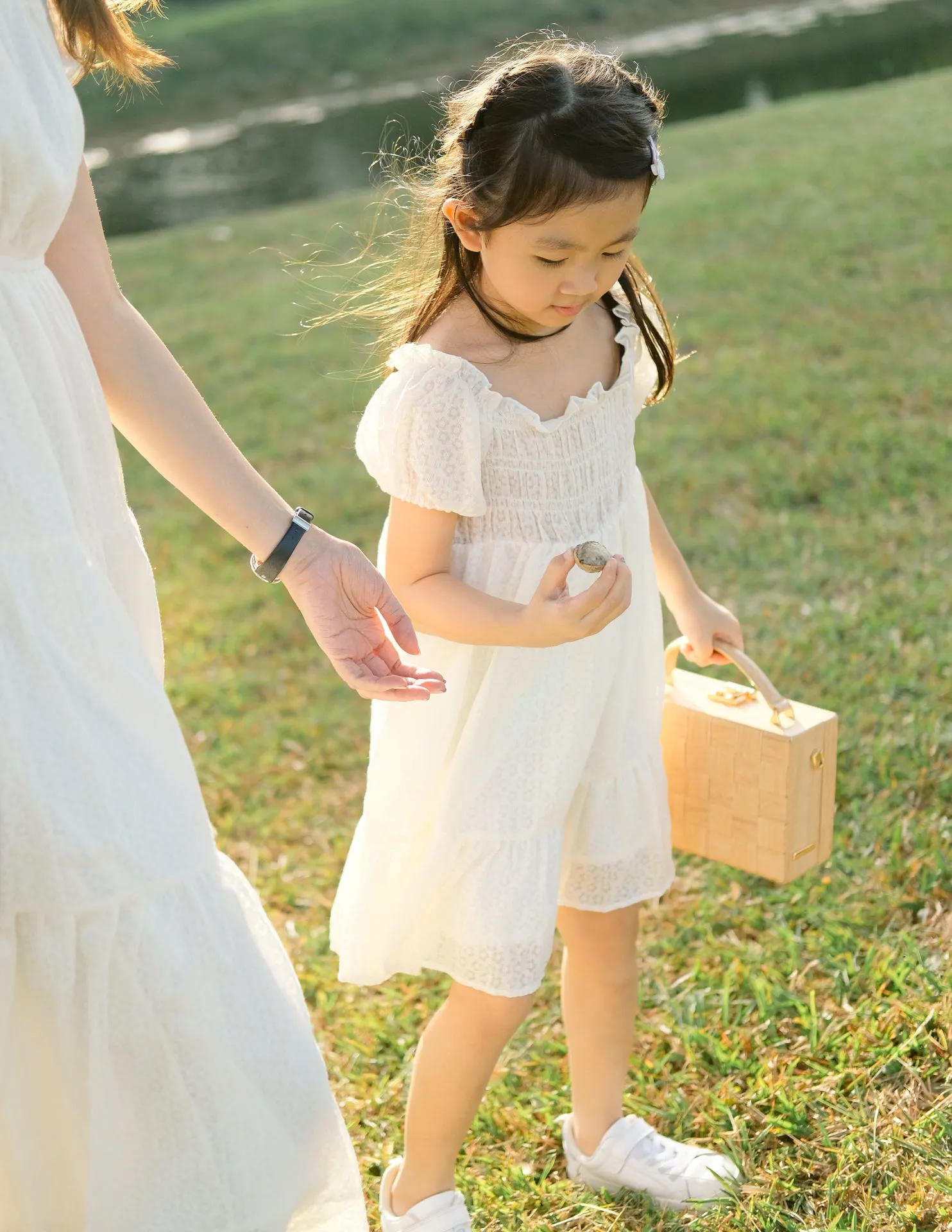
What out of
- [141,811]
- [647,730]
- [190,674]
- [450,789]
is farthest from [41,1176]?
[190,674]

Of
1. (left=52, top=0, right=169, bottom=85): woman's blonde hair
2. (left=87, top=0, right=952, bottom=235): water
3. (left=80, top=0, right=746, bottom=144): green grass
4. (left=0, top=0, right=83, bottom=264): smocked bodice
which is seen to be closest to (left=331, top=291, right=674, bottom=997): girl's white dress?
(left=52, top=0, right=169, bottom=85): woman's blonde hair

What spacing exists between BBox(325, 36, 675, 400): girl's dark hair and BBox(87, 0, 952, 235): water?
387 inches

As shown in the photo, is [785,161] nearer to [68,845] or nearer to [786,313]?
[786,313]

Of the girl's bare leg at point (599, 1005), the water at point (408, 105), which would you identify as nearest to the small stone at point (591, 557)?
the girl's bare leg at point (599, 1005)

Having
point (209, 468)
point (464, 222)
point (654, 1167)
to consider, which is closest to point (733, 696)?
point (654, 1167)

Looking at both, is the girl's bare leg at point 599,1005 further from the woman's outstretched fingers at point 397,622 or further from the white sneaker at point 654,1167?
the woman's outstretched fingers at point 397,622

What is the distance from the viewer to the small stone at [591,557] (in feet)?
5.72

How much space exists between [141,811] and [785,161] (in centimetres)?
799

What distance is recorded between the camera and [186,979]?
1.26 m

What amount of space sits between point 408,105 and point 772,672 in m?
14.4

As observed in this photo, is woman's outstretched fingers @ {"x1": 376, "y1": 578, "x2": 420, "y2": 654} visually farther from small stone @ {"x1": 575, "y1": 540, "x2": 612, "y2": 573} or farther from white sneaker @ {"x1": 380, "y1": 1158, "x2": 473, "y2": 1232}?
white sneaker @ {"x1": 380, "y1": 1158, "x2": 473, "y2": 1232}

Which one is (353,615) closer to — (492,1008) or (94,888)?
(94,888)

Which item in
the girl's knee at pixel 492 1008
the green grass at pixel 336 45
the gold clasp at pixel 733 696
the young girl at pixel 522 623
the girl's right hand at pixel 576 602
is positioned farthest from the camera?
the green grass at pixel 336 45

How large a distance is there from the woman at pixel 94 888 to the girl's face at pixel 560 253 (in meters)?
0.59
